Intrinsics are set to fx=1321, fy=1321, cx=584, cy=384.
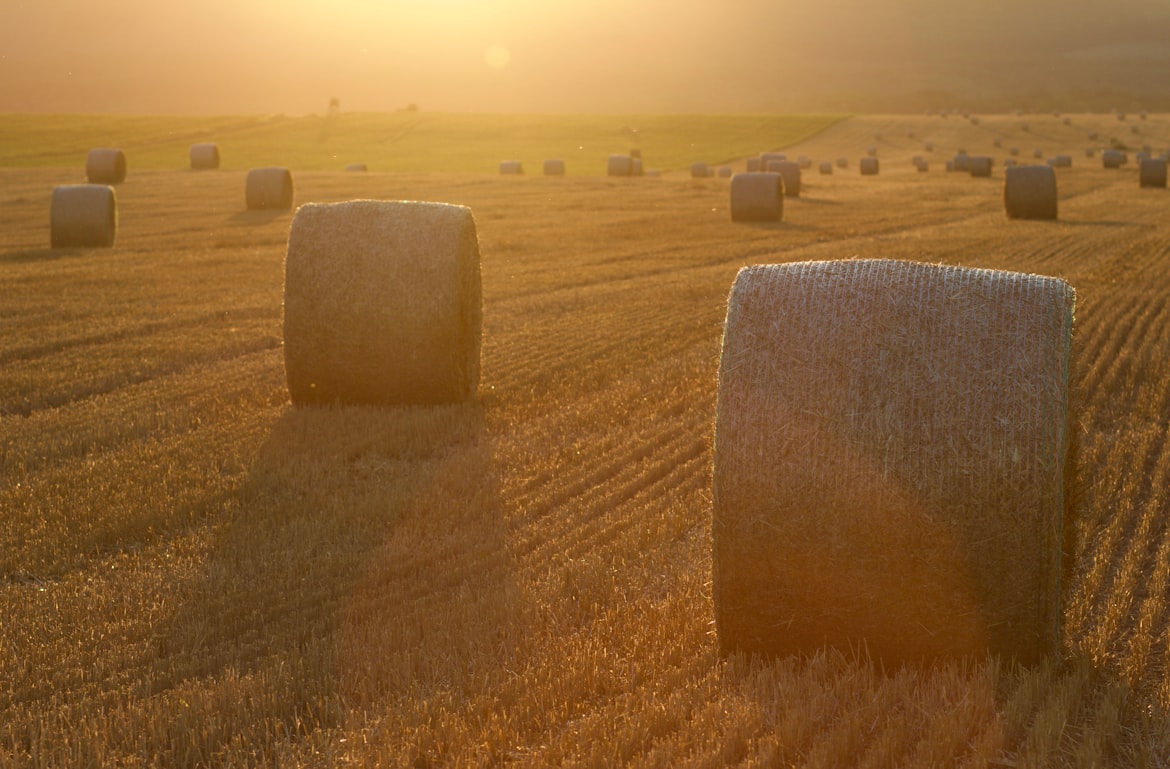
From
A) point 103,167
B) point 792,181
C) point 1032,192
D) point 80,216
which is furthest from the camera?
point 103,167

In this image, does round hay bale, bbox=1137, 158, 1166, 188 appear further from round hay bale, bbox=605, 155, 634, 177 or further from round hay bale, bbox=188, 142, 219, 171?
round hay bale, bbox=188, 142, 219, 171

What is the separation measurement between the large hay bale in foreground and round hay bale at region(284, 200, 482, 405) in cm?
488

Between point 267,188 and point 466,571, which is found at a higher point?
point 267,188

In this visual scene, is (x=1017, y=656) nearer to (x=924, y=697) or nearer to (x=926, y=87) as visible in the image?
(x=924, y=697)

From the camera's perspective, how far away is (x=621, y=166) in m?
47.2

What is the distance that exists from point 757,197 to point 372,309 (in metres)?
18.3

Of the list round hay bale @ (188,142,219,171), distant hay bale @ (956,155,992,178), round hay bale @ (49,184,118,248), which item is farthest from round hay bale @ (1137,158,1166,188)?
round hay bale @ (188,142,219,171)

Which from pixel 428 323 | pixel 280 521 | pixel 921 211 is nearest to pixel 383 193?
pixel 921 211

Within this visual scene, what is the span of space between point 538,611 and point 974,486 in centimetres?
199

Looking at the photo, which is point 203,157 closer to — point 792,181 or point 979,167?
point 792,181

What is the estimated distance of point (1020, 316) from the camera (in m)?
4.98

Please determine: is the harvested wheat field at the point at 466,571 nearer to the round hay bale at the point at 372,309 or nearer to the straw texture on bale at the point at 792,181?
the round hay bale at the point at 372,309

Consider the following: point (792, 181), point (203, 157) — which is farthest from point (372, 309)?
point (203, 157)

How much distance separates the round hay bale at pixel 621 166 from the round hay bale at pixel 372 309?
3792 centimetres
